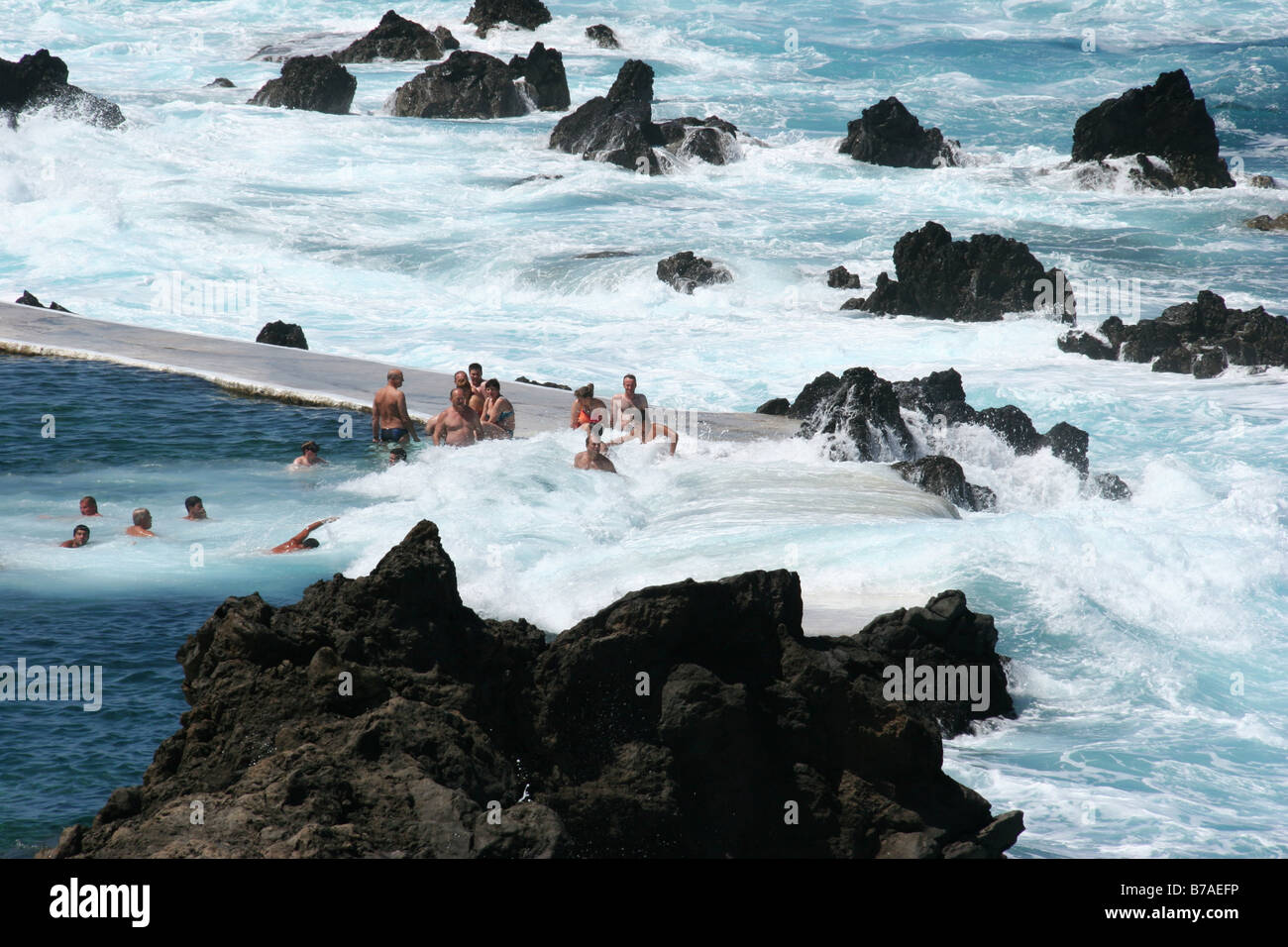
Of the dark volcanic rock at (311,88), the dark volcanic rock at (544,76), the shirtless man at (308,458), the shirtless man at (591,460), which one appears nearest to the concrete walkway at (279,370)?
the shirtless man at (308,458)

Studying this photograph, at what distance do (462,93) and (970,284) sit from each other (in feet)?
71.4

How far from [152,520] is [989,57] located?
154 ft

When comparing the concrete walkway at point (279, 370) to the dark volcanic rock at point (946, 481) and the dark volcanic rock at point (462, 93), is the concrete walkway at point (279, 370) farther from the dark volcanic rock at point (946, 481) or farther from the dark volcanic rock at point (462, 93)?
the dark volcanic rock at point (462, 93)

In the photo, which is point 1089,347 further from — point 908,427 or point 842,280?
point 908,427

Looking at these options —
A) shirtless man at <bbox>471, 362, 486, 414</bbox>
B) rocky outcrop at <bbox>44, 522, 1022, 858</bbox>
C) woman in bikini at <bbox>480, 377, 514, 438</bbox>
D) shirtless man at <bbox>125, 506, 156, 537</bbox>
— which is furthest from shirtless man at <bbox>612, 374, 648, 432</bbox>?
rocky outcrop at <bbox>44, 522, 1022, 858</bbox>

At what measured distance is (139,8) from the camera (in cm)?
5659

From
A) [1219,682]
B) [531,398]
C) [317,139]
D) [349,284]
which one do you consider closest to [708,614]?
[1219,682]

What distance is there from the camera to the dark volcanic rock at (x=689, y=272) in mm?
25984

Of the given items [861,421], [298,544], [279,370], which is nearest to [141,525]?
[298,544]

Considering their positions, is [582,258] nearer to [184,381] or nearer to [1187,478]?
[184,381]

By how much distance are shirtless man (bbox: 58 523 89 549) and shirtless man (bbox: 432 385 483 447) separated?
158 inches

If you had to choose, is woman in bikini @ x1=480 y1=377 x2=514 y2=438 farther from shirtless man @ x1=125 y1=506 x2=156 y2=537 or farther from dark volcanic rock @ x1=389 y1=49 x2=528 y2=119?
dark volcanic rock @ x1=389 y1=49 x2=528 y2=119

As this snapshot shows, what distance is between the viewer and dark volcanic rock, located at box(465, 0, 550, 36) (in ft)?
172

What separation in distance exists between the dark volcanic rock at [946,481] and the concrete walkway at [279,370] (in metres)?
1.86
